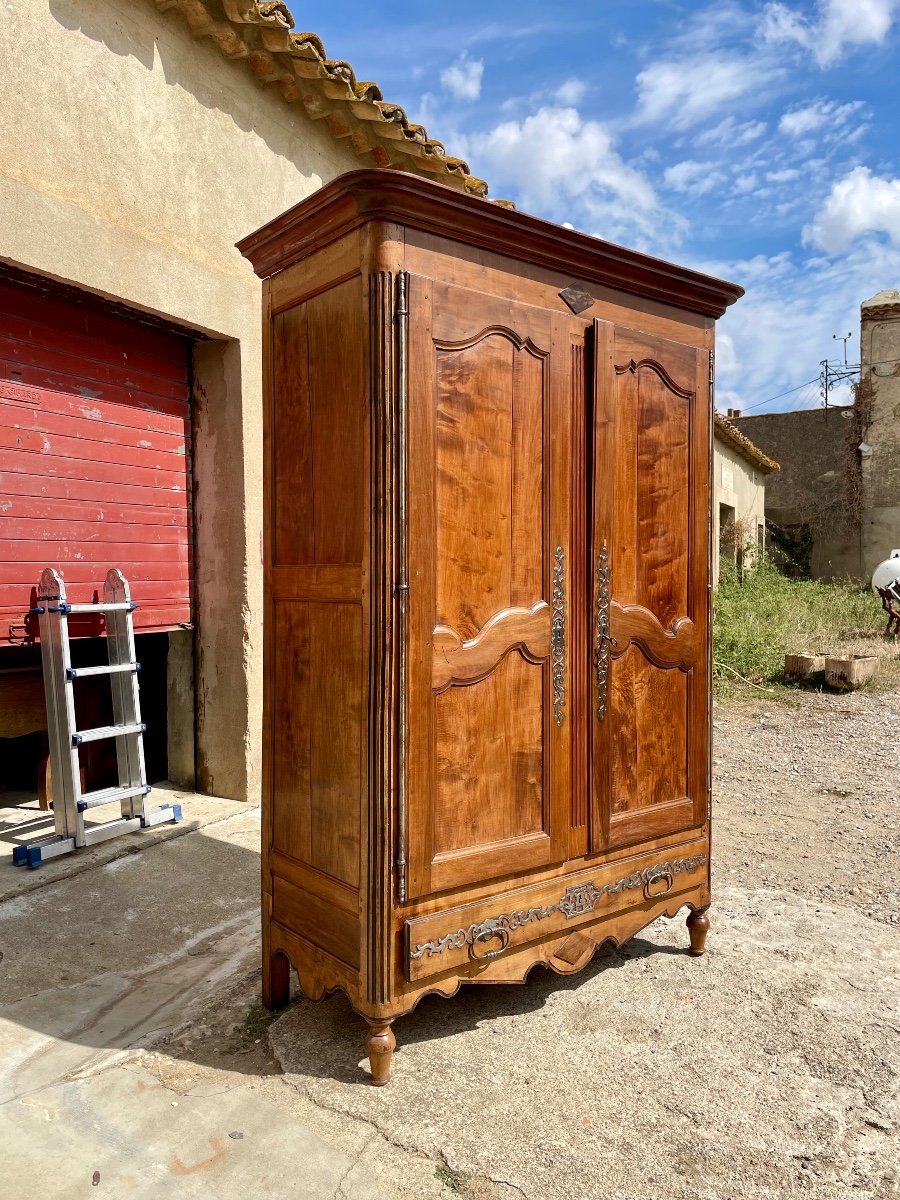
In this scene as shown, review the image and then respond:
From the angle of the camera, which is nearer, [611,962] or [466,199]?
[466,199]

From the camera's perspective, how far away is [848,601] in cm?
1259

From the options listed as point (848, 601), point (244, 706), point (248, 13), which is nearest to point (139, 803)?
point (244, 706)

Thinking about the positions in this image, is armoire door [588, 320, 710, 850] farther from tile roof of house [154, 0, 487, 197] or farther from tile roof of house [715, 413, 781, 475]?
tile roof of house [715, 413, 781, 475]

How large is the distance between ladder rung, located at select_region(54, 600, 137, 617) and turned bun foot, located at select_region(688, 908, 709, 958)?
305cm

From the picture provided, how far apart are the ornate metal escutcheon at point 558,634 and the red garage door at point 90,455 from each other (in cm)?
274

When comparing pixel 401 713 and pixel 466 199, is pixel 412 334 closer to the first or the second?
pixel 466 199

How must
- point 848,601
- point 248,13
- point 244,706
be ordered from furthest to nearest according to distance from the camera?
1. point 848,601
2. point 244,706
3. point 248,13

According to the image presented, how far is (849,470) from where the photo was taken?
16.1 metres

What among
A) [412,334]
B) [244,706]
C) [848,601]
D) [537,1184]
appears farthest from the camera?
[848,601]

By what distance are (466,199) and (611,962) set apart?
2.62 metres

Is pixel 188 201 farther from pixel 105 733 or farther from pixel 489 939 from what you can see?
pixel 489 939

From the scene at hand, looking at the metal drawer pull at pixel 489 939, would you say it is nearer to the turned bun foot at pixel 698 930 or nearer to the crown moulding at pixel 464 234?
the turned bun foot at pixel 698 930

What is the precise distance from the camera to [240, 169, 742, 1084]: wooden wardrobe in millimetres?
2242

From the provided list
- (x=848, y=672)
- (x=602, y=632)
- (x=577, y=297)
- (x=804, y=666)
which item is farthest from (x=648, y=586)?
(x=804, y=666)
